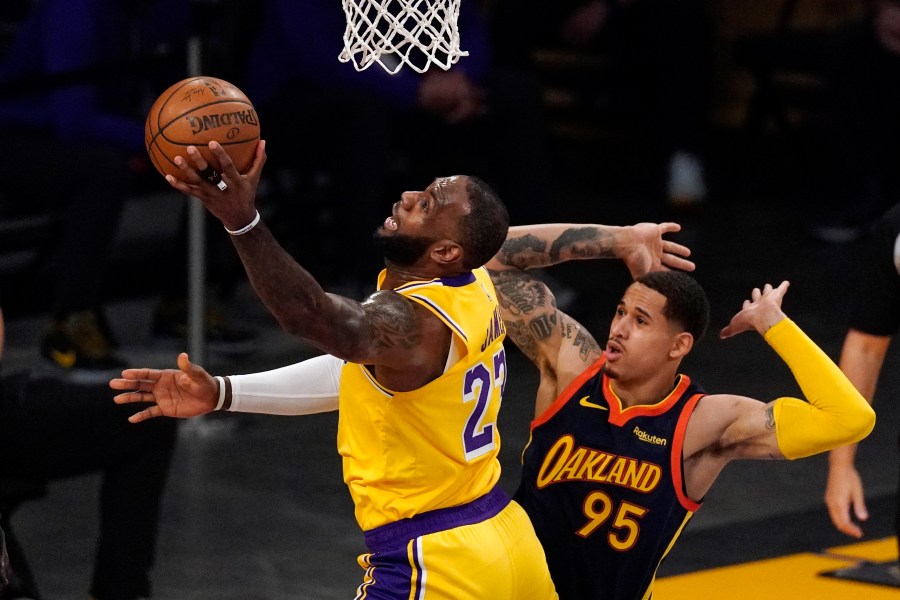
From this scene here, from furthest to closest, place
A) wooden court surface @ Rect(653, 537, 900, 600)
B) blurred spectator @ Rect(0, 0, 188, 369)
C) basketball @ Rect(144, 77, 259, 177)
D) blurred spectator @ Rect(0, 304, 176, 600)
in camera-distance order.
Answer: blurred spectator @ Rect(0, 0, 188, 369) → wooden court surface @ Rect(653, 537, 900, 600) → blurred spectator @ Rect(0, 304, 176, 600) → basketball @ Rect(144, 77, 259, 177)

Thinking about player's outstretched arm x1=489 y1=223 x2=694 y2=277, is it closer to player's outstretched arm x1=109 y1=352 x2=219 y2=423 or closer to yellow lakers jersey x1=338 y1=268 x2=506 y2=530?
yellow lakers jersey x1=338 y1=268 x2=506 y2=530

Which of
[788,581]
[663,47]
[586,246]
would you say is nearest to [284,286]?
[586,246]

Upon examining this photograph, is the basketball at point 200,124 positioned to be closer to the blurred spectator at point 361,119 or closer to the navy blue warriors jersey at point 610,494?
the navy blue warriors jersey at point 610,494

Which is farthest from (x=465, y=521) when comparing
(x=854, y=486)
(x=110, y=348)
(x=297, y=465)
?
(x=110, y=348)

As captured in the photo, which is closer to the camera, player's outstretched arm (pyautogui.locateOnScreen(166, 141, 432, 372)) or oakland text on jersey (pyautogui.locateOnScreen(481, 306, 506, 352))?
player's outstretched arm (pyautogui.locateOnScreen(166, 141, 432, 372))

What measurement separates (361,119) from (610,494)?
377cm

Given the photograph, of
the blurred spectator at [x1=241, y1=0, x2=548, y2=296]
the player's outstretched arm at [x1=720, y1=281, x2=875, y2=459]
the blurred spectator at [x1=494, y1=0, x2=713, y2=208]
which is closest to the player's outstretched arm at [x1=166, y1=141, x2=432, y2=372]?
the player's outstretched arm at [x1=720, y1=281, x2=875, y2=459]

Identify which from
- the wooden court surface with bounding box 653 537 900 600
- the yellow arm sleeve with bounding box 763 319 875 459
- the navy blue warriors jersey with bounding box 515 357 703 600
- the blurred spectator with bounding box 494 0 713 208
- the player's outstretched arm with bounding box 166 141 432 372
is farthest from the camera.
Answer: the blurred spectator with bounding box 494 0 713 208

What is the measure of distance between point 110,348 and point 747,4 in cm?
577

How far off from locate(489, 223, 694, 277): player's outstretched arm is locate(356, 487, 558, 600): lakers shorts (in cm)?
82

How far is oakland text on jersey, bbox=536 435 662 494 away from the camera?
4012 mm

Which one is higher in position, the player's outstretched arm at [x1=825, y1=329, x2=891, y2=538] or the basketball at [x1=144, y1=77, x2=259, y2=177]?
the basketball at [x1=144, y1=77, x2=259, y2=177]

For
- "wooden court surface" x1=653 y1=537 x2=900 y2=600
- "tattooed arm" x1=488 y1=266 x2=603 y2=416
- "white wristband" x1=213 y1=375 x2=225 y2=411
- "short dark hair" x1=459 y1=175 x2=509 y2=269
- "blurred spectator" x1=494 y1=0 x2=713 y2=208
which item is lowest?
"blurred spectator" x1=494 y1=0 x2=713 y2=208

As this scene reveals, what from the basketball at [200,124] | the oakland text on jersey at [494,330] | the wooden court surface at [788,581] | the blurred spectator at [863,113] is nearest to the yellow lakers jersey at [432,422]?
the oakland text on jersey at [494,330]
